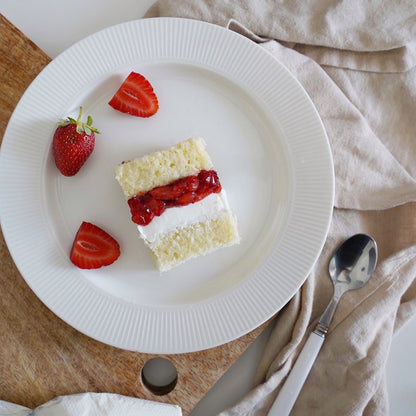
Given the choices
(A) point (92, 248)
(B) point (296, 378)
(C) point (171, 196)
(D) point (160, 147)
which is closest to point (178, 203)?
(C) point (171, 196)

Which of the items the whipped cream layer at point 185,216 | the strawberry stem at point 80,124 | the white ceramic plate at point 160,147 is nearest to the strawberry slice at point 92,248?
the white ceramic plate at point 160,147

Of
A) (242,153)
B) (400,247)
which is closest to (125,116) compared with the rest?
(242,153)

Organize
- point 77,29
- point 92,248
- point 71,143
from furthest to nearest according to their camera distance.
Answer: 1. point 77,29
2. point 92,248
3. point 71,143

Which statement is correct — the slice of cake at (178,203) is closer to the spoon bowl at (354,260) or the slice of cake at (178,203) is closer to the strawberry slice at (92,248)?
the strawberry slice at (92,248)

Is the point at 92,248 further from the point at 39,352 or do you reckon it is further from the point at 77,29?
the point at 77,29

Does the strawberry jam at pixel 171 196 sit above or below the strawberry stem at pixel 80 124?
below

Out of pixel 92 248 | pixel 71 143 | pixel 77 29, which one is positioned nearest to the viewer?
pixel 71 143

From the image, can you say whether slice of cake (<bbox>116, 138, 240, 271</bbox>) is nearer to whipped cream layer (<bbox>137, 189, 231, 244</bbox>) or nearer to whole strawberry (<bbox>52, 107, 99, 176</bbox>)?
whipped cream layer (<bbox>137, 189, 231, 244</bbox>)
